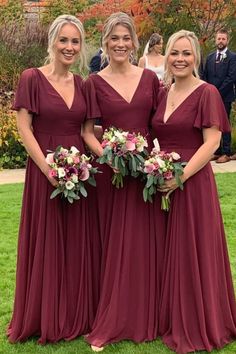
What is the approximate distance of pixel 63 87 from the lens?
4398mm

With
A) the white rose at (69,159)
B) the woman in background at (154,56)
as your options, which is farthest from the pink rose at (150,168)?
the woman in background at (154,56)

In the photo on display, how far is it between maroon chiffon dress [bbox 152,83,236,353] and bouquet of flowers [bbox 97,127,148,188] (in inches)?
10.0

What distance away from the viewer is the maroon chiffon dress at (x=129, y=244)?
445cm

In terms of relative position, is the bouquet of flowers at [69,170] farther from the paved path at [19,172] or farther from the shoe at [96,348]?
the paved path at [19,172]

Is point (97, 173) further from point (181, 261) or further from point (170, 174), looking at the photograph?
point (181, 261)

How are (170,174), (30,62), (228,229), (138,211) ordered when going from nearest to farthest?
1. (170,174)
2. (138,211)
3. (228,229)
4. (30,62)

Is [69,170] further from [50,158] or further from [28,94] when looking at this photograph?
[28,94]

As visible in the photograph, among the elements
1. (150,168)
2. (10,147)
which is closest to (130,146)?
(150,168)

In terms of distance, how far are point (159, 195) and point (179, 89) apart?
764mm

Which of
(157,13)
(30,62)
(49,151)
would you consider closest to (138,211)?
(49,151)

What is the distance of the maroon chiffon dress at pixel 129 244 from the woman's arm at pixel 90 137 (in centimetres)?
10

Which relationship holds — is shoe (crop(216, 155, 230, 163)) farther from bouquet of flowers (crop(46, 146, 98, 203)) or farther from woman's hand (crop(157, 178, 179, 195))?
bouquet of flowers (crop(46, 146, 98, 203))

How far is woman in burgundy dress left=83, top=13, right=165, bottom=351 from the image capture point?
174 inches

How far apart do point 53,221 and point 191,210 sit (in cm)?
98
